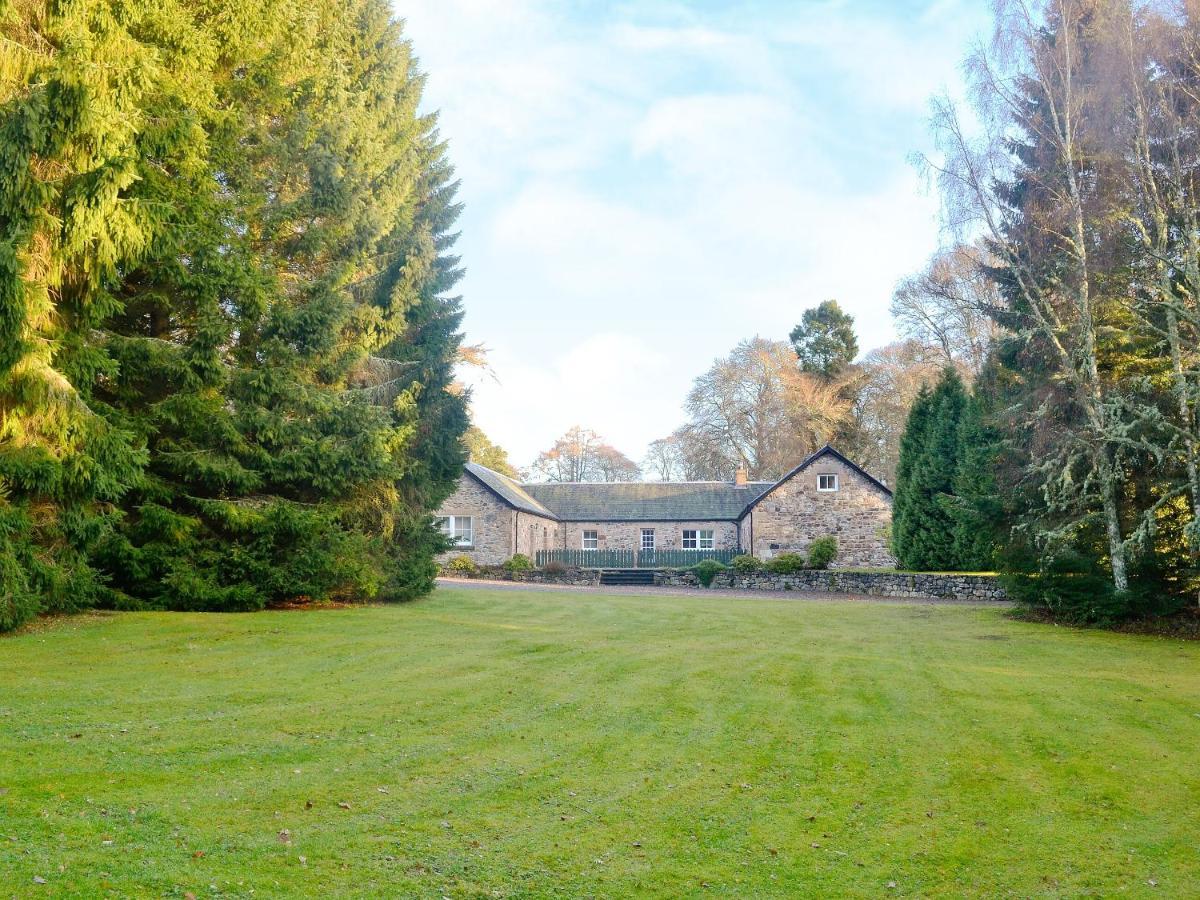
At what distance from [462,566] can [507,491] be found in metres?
4.39

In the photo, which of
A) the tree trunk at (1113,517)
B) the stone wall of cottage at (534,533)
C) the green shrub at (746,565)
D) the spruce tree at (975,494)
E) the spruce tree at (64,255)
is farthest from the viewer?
the stone wall of cottage at (534,533)

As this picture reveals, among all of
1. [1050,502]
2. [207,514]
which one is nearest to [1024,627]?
[1050,502]

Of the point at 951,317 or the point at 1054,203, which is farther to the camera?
the point at 951,317

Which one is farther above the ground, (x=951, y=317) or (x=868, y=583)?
(x=951, y=317)

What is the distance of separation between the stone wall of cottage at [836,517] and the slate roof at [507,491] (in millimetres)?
10021

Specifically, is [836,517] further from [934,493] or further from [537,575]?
[537,575]

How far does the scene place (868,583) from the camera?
85.4 ft

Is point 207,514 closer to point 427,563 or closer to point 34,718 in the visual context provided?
point 427,563

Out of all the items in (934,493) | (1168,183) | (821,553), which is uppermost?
(1168,183)

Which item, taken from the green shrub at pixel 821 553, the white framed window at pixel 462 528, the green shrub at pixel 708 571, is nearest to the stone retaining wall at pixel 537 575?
the white framed window at pixel 462 528

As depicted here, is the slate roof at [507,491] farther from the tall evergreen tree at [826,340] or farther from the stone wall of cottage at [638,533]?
the tall evergreen tree at [826,340]

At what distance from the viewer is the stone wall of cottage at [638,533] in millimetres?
39344

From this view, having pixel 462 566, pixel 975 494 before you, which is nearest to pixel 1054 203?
pixel 975 494

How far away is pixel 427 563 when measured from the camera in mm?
18469
